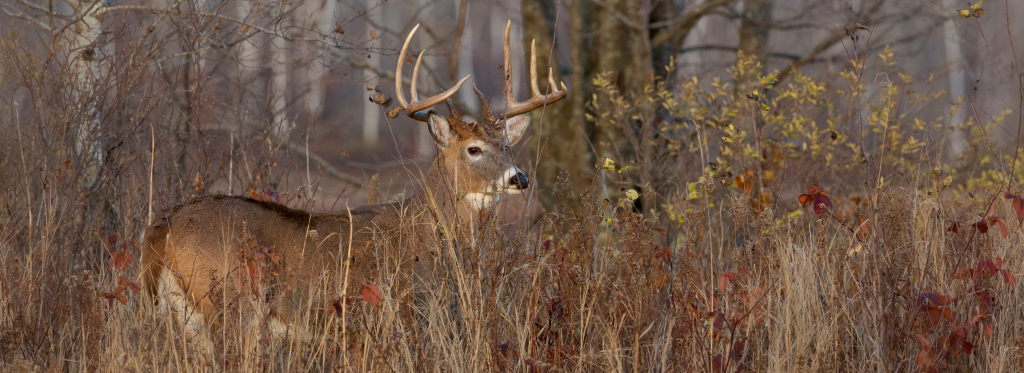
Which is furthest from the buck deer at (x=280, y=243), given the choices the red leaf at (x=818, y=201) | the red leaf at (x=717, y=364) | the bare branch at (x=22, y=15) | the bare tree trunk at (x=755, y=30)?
the bare tree trunk at (x=755, y=30)

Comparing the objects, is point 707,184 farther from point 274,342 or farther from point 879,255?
point 274,342

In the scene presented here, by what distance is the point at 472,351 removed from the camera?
3297 mm

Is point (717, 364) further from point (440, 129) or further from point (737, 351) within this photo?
point (440, 129)

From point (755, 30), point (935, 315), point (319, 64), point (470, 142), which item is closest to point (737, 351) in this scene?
point (935, 315)

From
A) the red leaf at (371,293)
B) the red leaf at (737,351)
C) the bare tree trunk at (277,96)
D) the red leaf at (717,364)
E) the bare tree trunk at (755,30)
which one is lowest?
the red leaf at (717,364)

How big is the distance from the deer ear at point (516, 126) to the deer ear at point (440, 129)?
0.44 m

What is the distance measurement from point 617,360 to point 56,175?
3.29 meters

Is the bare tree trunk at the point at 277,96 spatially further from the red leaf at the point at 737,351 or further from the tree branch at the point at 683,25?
the tree branch at the point at 683,25

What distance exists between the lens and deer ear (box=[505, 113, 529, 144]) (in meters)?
5.70

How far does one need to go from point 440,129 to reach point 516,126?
0.66m

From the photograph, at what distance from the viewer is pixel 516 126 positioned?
19.1ft

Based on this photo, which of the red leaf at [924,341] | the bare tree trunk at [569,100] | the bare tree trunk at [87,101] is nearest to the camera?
the red leaf at [924,341]

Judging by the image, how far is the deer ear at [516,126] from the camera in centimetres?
570

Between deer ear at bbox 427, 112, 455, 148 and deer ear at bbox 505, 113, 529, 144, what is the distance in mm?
436
